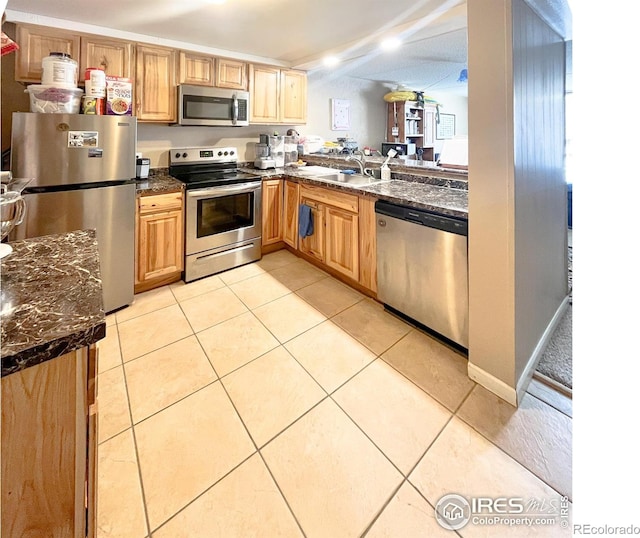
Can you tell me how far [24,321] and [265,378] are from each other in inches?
50.8

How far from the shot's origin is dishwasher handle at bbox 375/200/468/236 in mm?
1832

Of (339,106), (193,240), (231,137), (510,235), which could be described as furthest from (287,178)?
(510,235)

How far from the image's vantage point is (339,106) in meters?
4.82

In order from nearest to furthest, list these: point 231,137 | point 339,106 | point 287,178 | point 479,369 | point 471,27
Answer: point 471,27 < point 479,369 < point 287,178 < point 231,137 < point 339,106

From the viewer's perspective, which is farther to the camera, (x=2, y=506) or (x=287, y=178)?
(x=287, y=178)

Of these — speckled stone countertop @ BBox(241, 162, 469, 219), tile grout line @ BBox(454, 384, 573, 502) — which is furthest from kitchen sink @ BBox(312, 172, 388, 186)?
tile grout line @ BBox(454, 384, 573, 502)

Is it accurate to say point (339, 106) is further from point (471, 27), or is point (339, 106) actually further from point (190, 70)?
point (471, 27)

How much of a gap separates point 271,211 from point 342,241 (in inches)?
42.1

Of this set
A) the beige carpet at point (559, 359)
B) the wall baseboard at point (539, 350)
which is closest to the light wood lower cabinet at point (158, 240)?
the wall baseboard at point (539, 350)

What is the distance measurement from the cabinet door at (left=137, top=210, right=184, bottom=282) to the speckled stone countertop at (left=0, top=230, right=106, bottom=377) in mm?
1588

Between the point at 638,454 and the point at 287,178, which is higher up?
the point at 287,178

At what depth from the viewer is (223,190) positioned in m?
3.04

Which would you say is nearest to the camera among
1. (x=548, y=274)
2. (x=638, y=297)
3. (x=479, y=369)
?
(x=638, y=297)

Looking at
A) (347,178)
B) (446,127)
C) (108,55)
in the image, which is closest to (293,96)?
(347,178)
